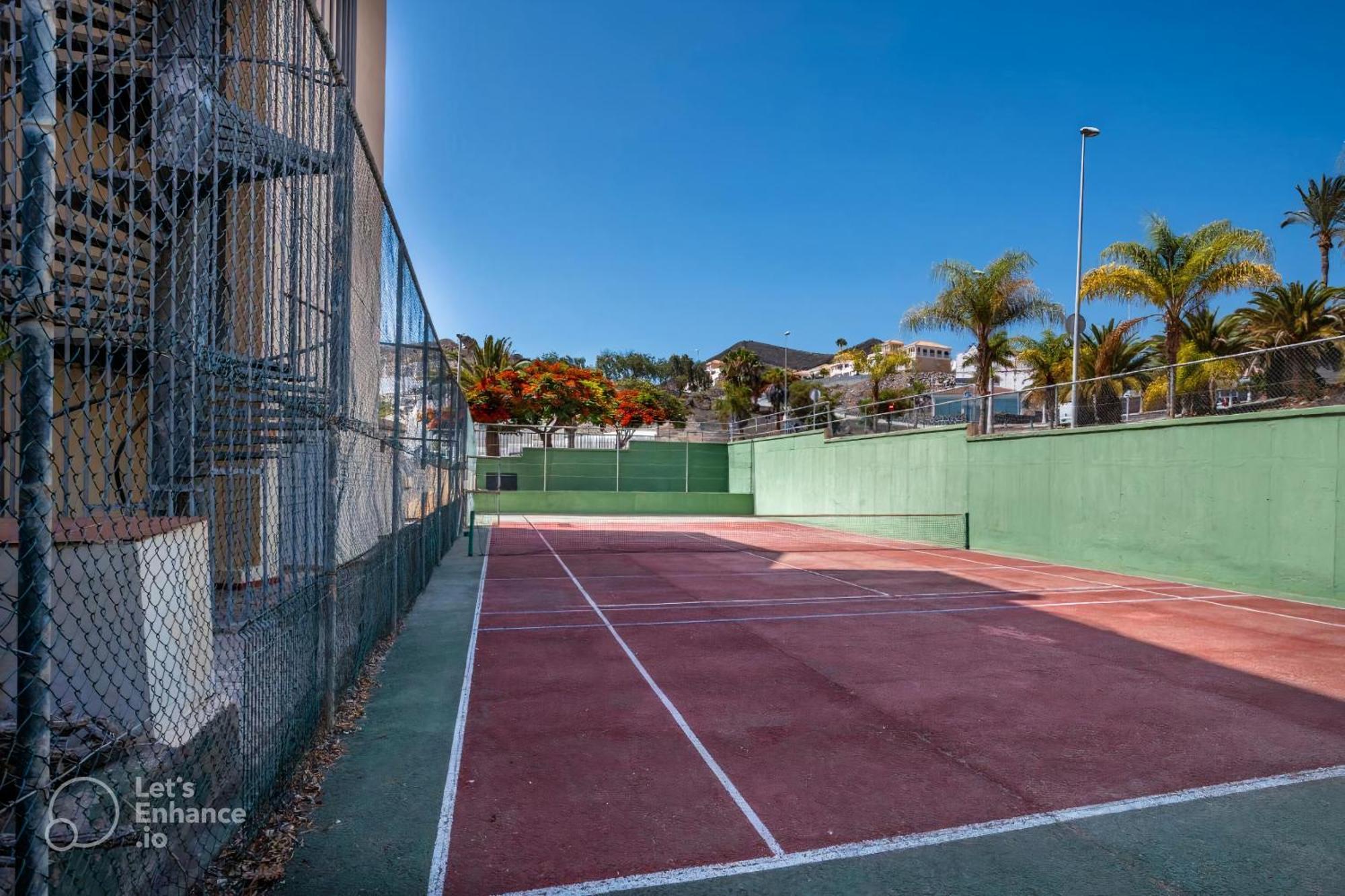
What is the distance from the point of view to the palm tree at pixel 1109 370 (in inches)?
647

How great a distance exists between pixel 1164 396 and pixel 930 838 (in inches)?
564

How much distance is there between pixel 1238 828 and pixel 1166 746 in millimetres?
1326

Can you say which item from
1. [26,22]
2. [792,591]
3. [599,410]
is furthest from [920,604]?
[599,410]

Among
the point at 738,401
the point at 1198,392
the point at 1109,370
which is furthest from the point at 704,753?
the point at 738,401

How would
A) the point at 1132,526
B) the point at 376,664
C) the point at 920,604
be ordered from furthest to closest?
the point at 1132,526 → the point at 920,604 → the point at 376,664

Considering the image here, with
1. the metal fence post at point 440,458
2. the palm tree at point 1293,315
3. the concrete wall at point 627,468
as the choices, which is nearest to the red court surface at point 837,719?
the metal fence post at point 440,458

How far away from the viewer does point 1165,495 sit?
14977mm

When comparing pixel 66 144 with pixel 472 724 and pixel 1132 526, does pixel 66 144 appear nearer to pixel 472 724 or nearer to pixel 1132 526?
pixel 472 724

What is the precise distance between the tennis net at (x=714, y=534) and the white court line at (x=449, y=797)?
10442 mm

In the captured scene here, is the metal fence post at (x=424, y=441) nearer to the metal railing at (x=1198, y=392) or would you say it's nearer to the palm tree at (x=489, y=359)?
the metal railing at (x=1198, y=392)

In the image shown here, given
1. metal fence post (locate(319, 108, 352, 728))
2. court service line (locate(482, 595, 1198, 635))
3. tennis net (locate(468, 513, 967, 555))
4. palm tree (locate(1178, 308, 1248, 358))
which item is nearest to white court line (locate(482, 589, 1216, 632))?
court service line (locate(482, 595, 1198, 635))

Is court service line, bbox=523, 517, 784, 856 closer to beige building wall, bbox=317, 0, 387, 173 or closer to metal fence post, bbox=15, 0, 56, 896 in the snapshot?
metal fence post, bbox=15, 0, 56, 896

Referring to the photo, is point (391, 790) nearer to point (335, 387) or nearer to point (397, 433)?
point (335, 387)

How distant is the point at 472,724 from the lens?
19.3ft
